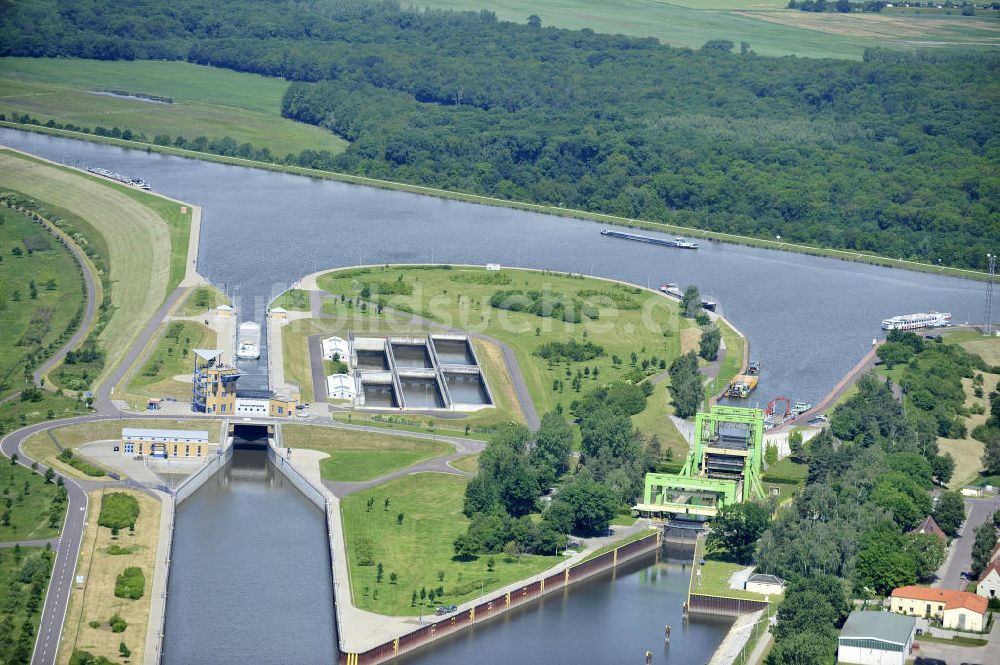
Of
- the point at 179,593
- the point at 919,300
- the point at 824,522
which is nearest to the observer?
the point at 179,593

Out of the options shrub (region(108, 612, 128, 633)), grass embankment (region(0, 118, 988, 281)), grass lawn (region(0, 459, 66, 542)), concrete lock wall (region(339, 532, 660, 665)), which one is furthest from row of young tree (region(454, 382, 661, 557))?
grass embankment (region(0, 118, 988, 281))

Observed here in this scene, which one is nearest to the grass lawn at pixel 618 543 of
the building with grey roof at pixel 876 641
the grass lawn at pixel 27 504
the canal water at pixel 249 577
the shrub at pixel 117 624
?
the canal water at pixel 249 577

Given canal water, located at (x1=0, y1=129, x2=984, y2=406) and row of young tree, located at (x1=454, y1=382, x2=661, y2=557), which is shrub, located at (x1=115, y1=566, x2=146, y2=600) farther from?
canal water, located at (x1=0, y1=129, x2=984, y2=406)

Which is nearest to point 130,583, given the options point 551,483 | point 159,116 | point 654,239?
point 551,483

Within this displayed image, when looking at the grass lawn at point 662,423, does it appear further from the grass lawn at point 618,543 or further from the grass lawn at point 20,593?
the grass lawn at point 20,593

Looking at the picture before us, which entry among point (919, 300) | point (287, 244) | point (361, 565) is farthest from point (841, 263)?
point (361, 565)

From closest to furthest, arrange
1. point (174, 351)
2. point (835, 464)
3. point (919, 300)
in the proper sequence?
point (835, 464)
point (174, 351)
point (919, 300)

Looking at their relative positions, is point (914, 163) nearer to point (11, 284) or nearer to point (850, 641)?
point (11, 284)
